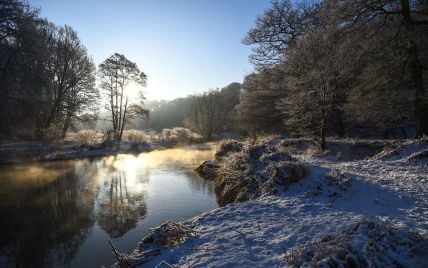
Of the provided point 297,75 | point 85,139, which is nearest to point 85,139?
point 85,139

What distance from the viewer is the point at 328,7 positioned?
53.2 feet

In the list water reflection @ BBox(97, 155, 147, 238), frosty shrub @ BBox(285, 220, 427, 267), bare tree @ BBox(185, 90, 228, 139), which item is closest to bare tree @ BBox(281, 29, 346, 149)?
water reflection @ BBox(97, 155, 147, 238)

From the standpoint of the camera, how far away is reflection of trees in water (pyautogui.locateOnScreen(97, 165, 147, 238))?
9312mm

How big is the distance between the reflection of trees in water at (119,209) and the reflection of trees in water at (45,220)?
1.41ft

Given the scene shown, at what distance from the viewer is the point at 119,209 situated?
11102 mm

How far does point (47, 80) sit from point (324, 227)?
22052 millimetres

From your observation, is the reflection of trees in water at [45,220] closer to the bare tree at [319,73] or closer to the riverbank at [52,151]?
the riverbank at [52,151]

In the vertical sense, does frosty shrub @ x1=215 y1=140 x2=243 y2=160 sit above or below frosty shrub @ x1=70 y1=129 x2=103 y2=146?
below

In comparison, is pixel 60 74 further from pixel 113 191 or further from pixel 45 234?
pixel 45 234

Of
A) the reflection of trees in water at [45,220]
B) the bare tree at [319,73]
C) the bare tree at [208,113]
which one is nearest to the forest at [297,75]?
the bare tree at [319,73]

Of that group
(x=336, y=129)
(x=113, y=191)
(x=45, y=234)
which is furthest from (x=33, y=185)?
(x=336, y=129)

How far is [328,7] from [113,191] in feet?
42.9

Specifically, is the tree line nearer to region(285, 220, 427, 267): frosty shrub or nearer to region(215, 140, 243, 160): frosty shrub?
region(215, 140, 243, 160): frosty shrub

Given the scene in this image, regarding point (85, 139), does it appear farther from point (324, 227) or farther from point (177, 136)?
point (324, 227)
